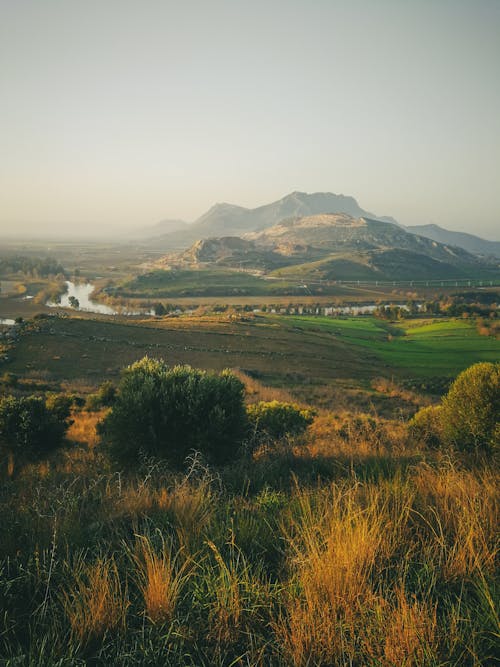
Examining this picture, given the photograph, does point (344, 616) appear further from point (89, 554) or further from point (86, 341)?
point (86, 341)

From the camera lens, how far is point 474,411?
9.00m

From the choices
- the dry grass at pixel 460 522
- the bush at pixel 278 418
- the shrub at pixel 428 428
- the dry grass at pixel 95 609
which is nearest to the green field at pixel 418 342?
the shrub at pixel 428 428

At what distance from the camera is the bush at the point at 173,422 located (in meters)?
8.60

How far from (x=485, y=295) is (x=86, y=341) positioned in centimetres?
12009

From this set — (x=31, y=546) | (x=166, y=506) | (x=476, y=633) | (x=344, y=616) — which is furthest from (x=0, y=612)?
(x=476, y=633)

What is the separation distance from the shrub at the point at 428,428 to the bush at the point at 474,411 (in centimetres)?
108

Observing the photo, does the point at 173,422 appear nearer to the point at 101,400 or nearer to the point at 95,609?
the point at 95,609

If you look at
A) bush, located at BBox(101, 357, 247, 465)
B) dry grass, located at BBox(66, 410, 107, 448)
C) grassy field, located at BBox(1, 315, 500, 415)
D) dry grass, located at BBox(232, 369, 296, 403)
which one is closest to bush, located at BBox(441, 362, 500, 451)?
bush, located at BBox(101, 357, 247, 465)

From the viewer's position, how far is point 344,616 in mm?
2510

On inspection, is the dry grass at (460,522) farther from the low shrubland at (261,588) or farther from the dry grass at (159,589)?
the dry grass at (159,589)

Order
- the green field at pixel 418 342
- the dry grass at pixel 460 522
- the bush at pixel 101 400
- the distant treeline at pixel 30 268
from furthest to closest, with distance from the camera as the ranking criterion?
1. the distant treeline at pixel 30 268
2. the green field at pixel 418 342
3. the bush at pixel 101 400
4. the dry grass at pixel 460 522

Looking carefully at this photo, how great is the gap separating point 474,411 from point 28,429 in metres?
12.0

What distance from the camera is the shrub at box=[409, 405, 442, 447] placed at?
1082 cm

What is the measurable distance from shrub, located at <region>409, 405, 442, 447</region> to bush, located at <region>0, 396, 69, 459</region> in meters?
10.9
